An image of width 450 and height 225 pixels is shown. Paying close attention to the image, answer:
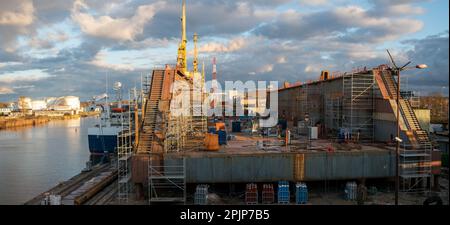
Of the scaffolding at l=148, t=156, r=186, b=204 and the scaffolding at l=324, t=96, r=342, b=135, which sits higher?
the scaffolding at l=324, t=96, r=342, b=135

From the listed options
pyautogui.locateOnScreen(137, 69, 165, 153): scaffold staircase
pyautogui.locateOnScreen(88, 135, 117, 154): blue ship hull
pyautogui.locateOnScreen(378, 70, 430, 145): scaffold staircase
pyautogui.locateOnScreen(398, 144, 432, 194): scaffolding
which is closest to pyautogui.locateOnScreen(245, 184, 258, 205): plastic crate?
pyautogui.locateOnScreen(137, 69, 165, 153): scaffold staircase

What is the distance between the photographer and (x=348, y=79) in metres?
25.8

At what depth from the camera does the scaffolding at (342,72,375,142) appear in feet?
79.2

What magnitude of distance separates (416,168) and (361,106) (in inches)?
287

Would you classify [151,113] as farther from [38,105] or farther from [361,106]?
[38,105]

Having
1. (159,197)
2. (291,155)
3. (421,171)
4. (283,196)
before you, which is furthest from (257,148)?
(421,171)

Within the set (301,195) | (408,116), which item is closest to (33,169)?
(301,195)

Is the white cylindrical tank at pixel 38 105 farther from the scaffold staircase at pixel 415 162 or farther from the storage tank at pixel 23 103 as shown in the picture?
the scaffold staircase at pixel 415 162

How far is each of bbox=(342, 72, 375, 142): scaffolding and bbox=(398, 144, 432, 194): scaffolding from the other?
510 centimetres

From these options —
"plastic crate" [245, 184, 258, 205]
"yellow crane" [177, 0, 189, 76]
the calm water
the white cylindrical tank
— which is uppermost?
"yellow crane" [177, 0, 189, 76]

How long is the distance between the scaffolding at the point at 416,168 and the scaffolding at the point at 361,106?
5.10 metres

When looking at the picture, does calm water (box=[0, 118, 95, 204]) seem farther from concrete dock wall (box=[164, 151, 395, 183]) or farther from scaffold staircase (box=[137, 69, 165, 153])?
concrete dock wall (box=[164, 151, 395, 183])

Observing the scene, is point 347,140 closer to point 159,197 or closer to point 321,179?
point 321,179
